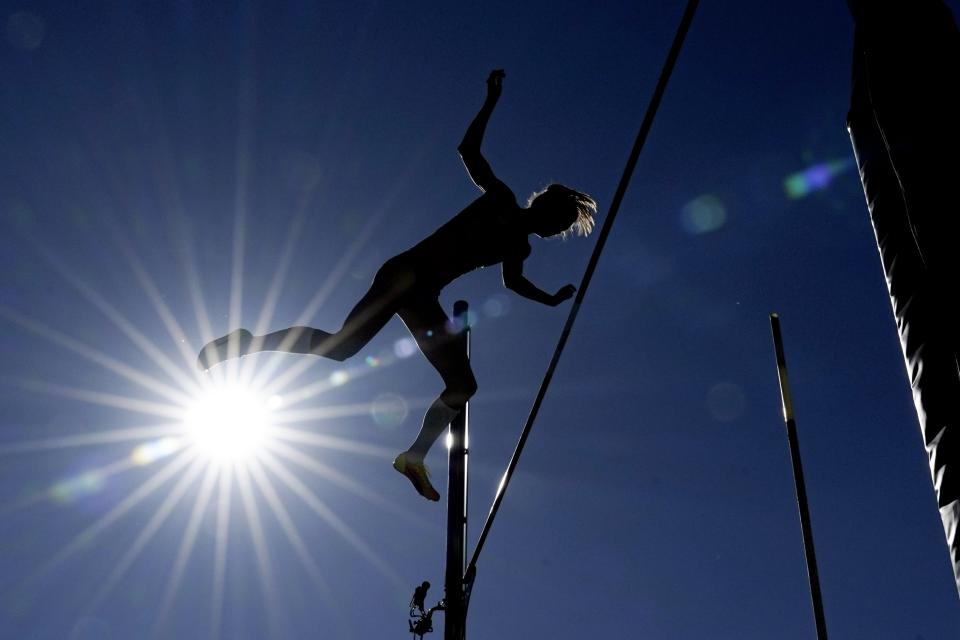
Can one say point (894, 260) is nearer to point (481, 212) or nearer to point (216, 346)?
point (481, 212)

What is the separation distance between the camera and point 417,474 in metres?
3.84

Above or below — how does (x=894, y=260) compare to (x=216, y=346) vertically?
below

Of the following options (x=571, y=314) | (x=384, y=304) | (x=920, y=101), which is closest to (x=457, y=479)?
(x=571, y=314)

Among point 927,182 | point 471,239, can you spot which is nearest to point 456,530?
point 471,239

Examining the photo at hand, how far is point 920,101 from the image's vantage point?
6.48 feet

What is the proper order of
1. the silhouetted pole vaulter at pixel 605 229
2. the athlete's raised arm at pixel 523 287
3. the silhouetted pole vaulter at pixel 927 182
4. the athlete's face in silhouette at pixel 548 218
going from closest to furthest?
the silhouetted pole vaulter at pixel 927 182 < the silhouetted pole vaulter at pixel 605 229 < the athlete's face in silhouette at pixel 548 218 < the athlete's raised arm at pixel 523 287

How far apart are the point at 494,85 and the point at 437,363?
1.27m

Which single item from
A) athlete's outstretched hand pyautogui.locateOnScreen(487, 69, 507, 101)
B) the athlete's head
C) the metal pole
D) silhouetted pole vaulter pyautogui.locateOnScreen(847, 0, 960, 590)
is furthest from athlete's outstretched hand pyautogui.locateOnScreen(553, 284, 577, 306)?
silhouetted pole vaulter pyautogui.locateOnScreen(847, 0, 960, 590)

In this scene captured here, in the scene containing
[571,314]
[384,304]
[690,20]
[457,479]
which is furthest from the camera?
[457,479]

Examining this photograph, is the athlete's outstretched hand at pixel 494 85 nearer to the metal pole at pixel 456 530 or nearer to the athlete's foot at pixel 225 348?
the athlete's foot at pixel 225 348

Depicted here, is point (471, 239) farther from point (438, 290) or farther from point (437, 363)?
point (437, 363)

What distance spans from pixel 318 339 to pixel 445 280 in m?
0.63

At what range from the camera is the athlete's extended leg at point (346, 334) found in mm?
3867

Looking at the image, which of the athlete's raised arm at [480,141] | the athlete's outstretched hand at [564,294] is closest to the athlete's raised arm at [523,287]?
the athlete's outstretched hand at [564,294]
